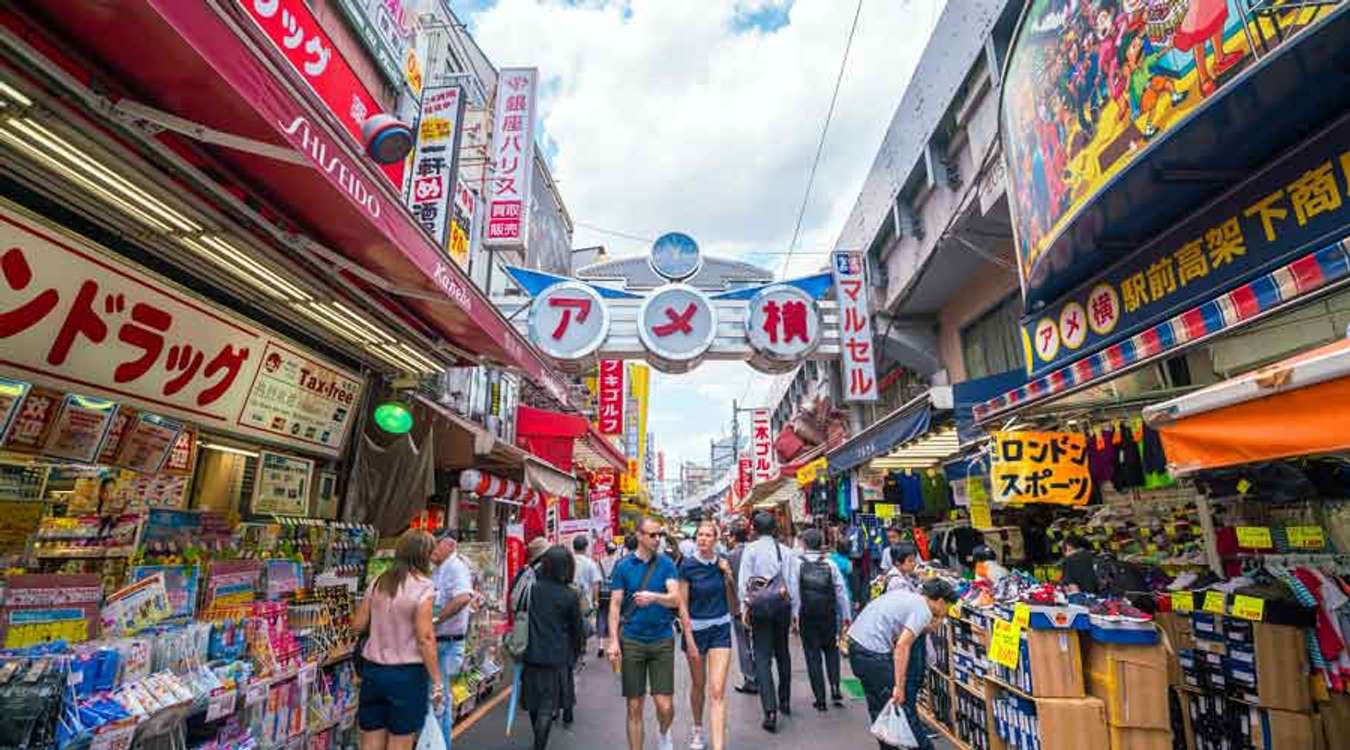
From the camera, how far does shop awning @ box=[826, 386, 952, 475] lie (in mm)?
8242

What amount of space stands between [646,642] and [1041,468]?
4322 millimetres

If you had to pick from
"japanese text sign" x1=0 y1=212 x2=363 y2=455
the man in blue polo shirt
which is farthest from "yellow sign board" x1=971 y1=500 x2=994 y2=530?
"japanese text sign" x1=0 y1=212 x2=363 y2=455

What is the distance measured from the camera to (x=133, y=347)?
4.29m

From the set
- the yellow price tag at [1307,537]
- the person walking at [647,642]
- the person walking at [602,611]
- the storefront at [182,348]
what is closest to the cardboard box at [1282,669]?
the yellow price tag at [1307,537]

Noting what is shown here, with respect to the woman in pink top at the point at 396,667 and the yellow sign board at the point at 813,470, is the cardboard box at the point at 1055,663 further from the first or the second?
the yellow sign board at the point at 813,470

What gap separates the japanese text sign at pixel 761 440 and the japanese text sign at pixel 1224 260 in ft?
74.2

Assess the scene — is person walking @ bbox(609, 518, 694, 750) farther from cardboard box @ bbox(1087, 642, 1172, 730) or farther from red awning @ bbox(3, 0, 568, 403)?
cardboard box @ bbox(1087, 642, 1172, 730)

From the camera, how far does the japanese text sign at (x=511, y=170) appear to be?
414 inches

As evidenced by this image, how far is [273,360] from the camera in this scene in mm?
5598

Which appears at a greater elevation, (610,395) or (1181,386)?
(610,395)

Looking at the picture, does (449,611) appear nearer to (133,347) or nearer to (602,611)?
(133,347)

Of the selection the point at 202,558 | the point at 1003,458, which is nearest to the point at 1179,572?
the point at 1003,458

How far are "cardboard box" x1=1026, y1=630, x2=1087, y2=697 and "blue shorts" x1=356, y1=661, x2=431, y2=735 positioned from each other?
4.58 m

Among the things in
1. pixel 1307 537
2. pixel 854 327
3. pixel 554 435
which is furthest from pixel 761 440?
pixel 1307 537
